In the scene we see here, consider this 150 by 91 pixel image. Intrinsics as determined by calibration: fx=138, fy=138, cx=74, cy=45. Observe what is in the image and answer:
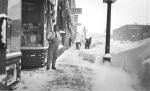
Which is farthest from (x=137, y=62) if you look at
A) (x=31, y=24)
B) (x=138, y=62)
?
(x=31, y=24)

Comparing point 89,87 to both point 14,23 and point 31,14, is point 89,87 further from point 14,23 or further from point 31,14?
point 31,14

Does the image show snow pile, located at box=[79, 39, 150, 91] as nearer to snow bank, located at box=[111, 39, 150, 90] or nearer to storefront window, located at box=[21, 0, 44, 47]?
snow bank, located at box=[111, 39, 150, 90]

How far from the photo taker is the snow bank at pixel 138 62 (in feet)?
12.4

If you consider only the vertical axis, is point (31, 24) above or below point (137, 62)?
above

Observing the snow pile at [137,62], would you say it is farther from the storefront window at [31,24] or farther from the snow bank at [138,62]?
the storefront window at [31,24]

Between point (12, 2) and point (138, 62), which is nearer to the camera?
point (12, 2)

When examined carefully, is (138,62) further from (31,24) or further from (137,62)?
(31,24)

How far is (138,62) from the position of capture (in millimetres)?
4711

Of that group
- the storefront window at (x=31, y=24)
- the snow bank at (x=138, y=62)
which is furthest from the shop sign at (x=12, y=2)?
the snow bank at (x=138, y=62)

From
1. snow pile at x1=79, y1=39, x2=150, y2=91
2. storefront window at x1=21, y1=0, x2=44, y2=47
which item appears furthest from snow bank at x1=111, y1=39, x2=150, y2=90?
storefront window at x1=21, y1=0, x2=44, y2=47

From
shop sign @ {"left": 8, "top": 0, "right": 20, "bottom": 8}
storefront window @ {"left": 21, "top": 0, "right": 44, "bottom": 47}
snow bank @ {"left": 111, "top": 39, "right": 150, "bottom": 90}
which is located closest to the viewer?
shop sign @ {"left": 8, "top": 0, "right": 20, "bottom": 8}

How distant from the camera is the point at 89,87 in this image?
395 cm

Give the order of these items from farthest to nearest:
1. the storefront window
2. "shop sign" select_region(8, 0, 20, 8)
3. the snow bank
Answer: the storefront window < the snow bank < "shop sign" select_region(8, 0, 20, 8)

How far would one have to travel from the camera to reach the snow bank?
3.79 metres
